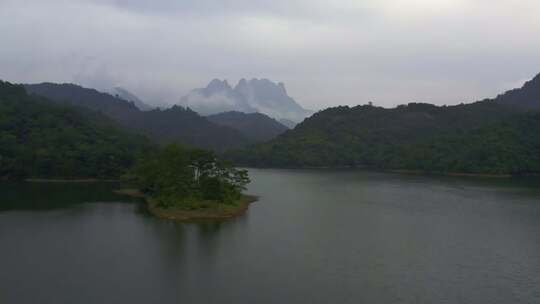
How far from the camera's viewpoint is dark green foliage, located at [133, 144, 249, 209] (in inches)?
1539

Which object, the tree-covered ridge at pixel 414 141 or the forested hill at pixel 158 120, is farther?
the forested hill at pixel 158 120

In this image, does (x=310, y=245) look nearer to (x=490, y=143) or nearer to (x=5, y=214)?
(x=5, y=214)

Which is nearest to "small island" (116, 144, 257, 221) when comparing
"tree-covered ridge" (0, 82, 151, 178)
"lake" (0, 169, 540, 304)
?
"lake" (0, 169, 540, 304)

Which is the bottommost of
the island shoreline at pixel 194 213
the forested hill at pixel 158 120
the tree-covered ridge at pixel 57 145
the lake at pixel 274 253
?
the lake at pixel 274 253

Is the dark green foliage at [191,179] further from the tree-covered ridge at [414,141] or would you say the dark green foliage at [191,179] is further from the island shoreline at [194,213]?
the tree-covered ridge at [414,141]

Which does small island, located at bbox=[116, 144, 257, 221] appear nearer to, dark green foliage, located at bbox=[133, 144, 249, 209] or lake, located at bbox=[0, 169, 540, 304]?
dark green foliage, located at bbox=[133, 144, 249, 209]

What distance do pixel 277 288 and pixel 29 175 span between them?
2019 inches

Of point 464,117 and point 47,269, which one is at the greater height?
point 464,117

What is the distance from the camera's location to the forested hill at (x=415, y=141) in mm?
87875

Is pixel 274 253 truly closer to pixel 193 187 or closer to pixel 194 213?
pixel 194 213

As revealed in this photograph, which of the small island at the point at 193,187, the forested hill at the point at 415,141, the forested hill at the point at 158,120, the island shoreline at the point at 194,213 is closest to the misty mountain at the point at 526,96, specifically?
the forested hill at the point at 415,141

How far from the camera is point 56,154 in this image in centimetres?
6334

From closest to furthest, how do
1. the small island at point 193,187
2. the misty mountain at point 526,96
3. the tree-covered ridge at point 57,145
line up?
the small island at point 193,187 → the tree-covered ridge at point 57,145 → the misty mountain at point 526,96

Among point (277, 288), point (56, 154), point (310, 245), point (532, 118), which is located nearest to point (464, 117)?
point (532, 118)
